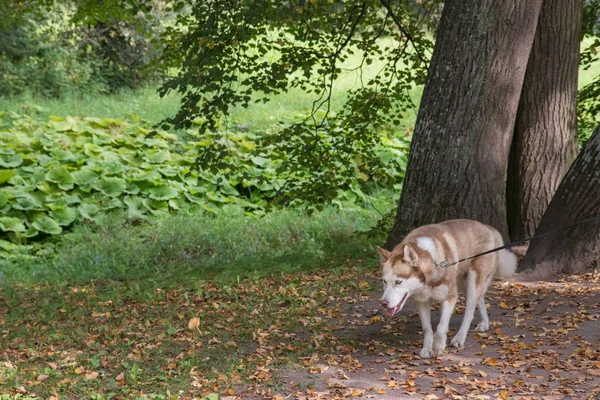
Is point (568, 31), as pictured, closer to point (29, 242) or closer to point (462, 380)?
point (462, 380)

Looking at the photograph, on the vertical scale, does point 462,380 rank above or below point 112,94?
below

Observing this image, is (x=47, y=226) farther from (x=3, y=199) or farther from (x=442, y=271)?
(x=442, y=271)

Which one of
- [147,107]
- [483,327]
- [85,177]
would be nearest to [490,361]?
[483,327]

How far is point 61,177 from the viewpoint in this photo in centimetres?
1533

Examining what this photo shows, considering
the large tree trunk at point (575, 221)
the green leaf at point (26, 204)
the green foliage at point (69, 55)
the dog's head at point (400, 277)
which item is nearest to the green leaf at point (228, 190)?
the green leaf at point (26, 204)

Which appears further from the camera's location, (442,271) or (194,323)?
(194,323)

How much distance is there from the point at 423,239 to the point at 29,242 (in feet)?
34.0

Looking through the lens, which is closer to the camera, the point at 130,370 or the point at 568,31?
the point at 130,370

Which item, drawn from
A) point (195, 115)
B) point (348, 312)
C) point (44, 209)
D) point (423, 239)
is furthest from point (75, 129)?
point (423, 239)

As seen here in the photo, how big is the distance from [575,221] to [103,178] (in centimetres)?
1051

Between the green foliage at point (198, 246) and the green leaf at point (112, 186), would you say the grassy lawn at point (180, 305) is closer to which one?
the green foliage at point (198, 246)

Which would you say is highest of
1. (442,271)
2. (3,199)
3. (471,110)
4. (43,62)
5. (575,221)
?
(43,62)

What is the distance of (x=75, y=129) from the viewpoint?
1767 cm

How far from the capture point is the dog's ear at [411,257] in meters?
5.92
